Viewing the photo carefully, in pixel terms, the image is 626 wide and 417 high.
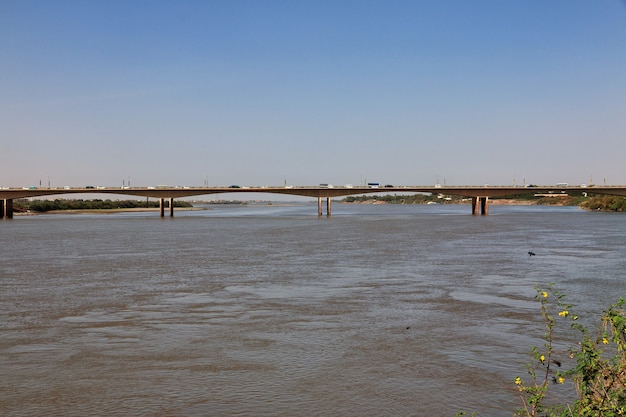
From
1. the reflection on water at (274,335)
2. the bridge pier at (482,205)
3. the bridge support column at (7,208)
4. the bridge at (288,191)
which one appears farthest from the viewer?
the bridge pier at (482,205)

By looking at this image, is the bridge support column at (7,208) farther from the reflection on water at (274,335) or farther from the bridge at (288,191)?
the reflection on water at (274,335)

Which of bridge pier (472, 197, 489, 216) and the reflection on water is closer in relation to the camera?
the reflection on water

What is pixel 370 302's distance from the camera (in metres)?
23.5

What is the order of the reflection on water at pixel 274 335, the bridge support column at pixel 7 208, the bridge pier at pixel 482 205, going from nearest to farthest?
the reflection on water at pixel 274 335, the bridge support column at pixel 7 208, the bridge pier at pixel 482 205

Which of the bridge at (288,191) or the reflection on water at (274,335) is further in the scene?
the bridge at (288,191)

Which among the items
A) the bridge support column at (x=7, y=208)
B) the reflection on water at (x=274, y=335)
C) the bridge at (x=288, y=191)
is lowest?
the bridge support column at (x=7, y=208)

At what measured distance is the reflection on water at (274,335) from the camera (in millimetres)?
12281

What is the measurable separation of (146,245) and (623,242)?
44.6 metres

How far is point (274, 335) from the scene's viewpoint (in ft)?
58.2

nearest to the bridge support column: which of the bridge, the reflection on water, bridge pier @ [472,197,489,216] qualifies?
the bridge

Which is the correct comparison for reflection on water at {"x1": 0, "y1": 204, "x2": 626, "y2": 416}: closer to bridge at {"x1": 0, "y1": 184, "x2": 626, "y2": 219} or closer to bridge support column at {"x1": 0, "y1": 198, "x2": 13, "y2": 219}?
bridge at {"x1": 0, "y1": 184, "x2": 626, "y2": 219}

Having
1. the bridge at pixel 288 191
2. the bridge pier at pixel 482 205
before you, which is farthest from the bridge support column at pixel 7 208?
the bridge pier at pixel 482 205

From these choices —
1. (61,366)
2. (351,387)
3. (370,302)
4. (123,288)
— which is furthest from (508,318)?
(123,288)

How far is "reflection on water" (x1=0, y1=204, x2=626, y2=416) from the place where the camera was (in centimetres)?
1228
